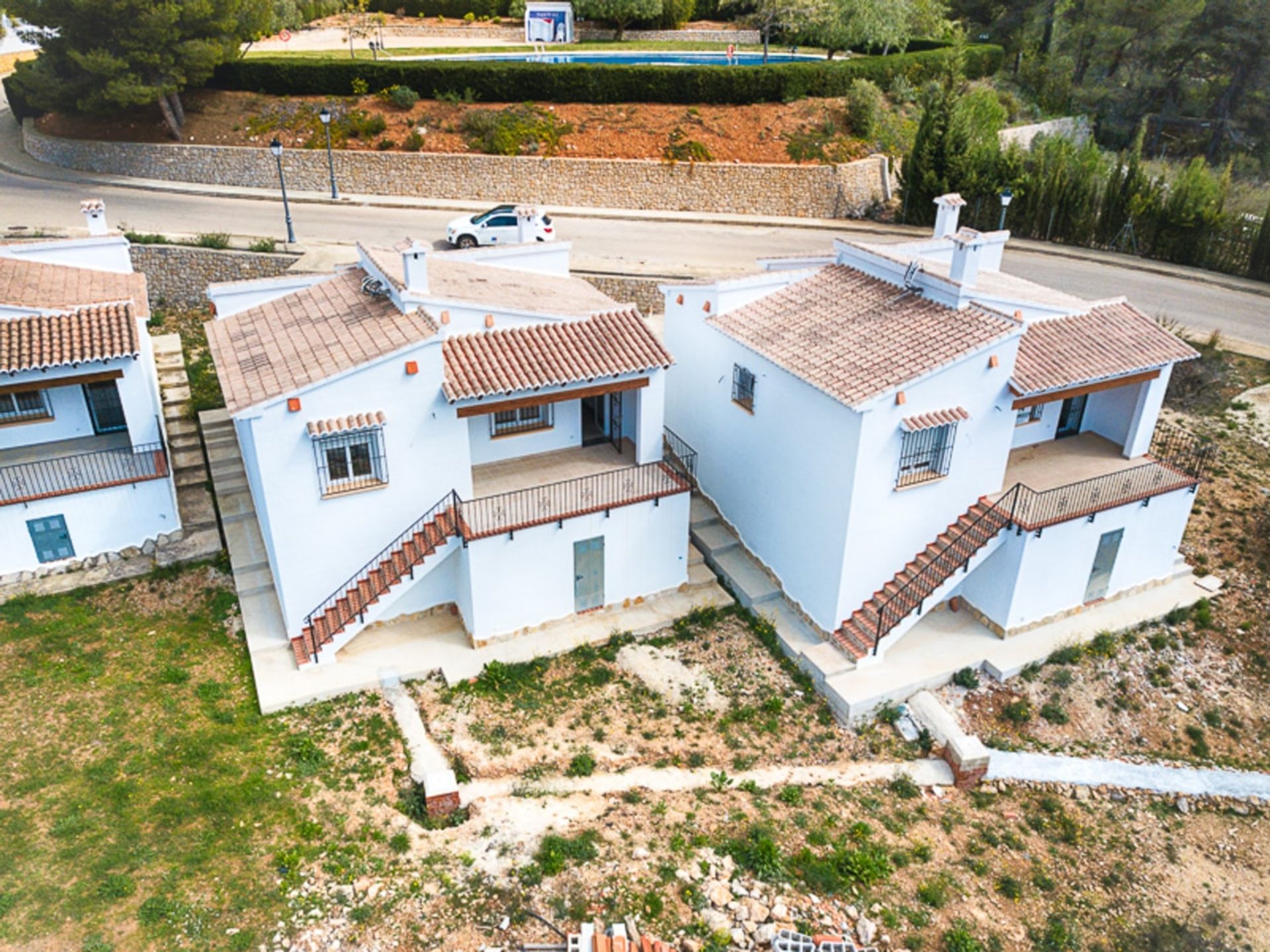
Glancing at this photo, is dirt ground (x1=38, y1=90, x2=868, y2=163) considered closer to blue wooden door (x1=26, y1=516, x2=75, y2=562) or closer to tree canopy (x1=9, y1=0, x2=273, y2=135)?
tree canopy (x1=9, y1=0, x2=273, y2=135)

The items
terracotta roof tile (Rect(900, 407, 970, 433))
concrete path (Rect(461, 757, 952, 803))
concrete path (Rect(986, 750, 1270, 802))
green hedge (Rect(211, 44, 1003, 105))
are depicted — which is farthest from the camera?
green hedge (Rect(211, 44, 1003, 105))

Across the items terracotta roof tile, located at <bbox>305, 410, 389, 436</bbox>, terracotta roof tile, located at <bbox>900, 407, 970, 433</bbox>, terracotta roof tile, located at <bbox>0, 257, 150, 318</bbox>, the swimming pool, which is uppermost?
the swimming pool

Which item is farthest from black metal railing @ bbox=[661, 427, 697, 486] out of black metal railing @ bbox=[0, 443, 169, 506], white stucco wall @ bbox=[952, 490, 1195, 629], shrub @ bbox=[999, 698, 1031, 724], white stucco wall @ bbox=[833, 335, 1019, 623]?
black metal railing @ bbox=[0, 443, 169, 506]

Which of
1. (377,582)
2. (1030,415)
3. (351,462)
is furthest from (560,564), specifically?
(1030,415)

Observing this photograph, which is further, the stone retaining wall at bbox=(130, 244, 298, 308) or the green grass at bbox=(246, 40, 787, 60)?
the green grass at bbox=(246, 40, 787, 60)

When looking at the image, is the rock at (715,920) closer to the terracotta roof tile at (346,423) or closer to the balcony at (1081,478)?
the terracotta roof tile at (346,423)

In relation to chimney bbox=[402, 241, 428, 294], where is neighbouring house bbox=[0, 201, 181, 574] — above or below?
below

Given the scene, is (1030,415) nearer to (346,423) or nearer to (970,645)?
(970,645)

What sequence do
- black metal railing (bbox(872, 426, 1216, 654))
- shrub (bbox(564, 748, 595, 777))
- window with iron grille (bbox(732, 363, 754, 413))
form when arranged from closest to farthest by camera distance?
shrub (bbox(564, 748, 595, 777))
black metal railing (bbox(872, 426, 1216, 654))
window with iron grille (bbox(732, 363, 754, 413))
